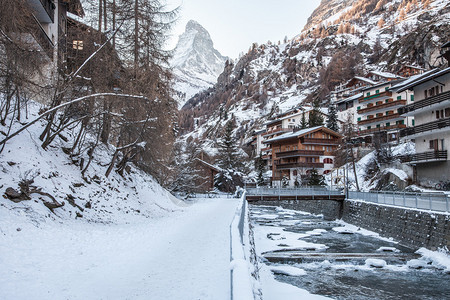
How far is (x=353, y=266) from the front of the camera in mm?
16922

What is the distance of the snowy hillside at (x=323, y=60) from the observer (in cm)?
10000

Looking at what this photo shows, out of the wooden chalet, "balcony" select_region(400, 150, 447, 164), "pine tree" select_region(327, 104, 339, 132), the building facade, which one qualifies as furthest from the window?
"pine tree" select_region(327, 104, 339, 132)

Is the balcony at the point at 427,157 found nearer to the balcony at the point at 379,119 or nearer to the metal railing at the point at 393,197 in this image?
the metal railing at the point at 393,197

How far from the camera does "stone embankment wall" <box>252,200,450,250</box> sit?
18536 millimetres

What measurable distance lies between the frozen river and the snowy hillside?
78440 mm

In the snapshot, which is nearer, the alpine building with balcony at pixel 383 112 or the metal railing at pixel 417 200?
the metal railing at pixel 417 200

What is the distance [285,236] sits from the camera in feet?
83.7

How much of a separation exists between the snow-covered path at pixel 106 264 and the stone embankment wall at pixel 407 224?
12.5m

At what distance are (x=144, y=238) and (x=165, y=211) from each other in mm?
10313

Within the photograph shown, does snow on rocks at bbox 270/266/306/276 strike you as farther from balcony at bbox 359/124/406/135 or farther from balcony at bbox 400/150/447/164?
balcony at bbox 359/124/406/135

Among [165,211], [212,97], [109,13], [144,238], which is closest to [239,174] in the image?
[165,211]

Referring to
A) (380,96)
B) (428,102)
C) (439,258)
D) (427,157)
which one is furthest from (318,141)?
(439,258)

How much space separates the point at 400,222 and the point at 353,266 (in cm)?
839

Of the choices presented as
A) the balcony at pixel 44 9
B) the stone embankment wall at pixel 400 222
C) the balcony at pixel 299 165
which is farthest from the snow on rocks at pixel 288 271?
the balcony at pixel 299 165
